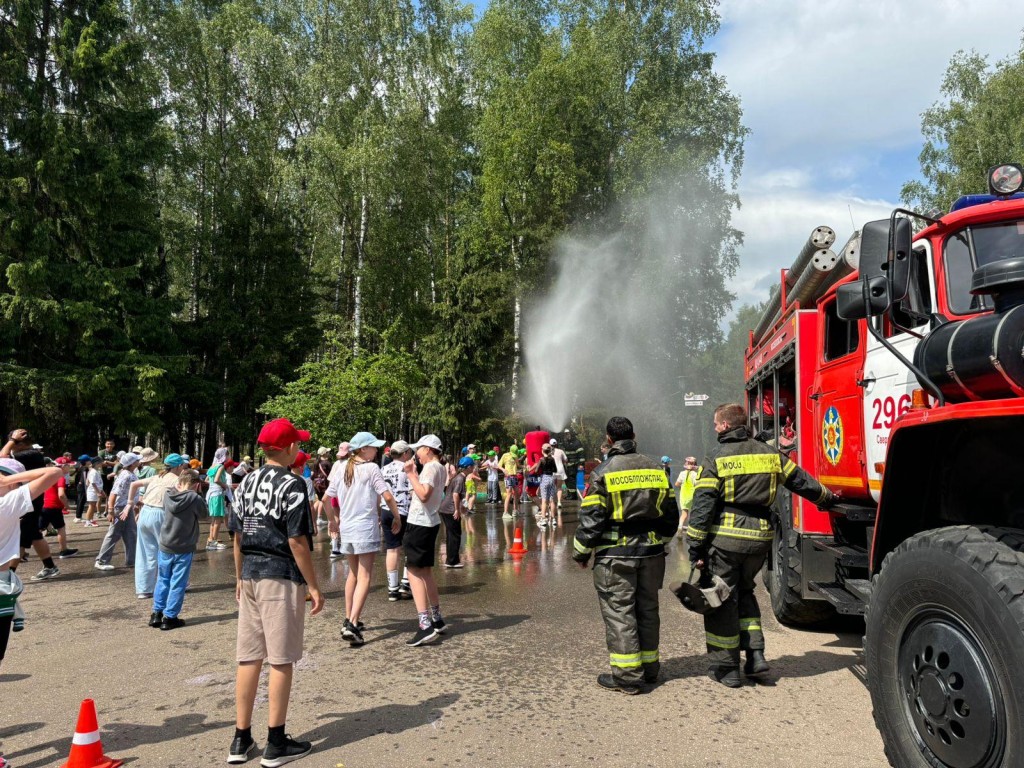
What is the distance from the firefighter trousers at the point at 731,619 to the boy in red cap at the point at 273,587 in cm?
266

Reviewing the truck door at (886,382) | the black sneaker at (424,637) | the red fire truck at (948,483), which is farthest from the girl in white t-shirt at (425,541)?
the truck door at (886,382)

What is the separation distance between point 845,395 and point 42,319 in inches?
828

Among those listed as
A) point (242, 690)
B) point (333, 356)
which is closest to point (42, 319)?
point (333, 356)

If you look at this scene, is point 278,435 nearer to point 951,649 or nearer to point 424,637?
point 424,637

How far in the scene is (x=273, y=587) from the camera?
170 inches

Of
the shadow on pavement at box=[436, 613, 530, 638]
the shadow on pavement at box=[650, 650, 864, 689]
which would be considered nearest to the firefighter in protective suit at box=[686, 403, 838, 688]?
the shadow on pavement at box=[650, 650, 864, 689]

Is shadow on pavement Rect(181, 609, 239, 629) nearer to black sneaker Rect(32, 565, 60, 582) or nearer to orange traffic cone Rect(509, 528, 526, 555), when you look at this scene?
black sneaker Rect(32, 565, 60, 582)

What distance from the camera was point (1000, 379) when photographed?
9.26 ft

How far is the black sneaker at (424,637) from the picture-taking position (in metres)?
6.42

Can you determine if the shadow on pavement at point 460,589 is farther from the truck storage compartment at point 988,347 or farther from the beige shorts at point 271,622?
the truck storage compartment at point 988,347

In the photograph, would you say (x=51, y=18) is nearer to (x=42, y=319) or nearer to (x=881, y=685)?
(x=42, y=319)

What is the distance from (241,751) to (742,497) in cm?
344

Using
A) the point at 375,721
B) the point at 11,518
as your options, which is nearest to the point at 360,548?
the point at 375,721

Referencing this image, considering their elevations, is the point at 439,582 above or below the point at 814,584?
below
